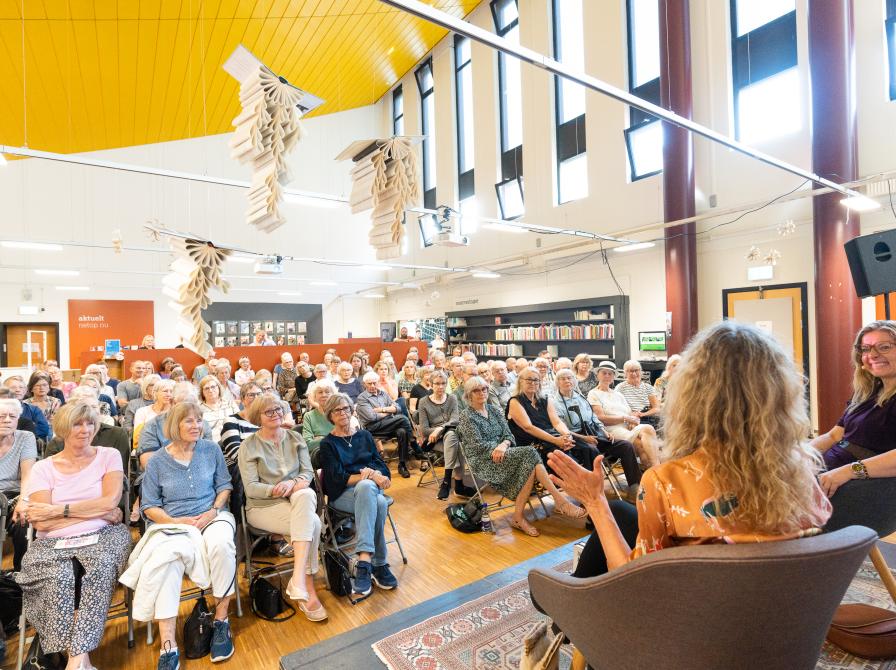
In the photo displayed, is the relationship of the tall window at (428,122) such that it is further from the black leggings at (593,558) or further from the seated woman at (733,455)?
the seated woman at (733,455)

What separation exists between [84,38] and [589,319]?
9583mm

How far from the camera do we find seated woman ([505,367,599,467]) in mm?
4156

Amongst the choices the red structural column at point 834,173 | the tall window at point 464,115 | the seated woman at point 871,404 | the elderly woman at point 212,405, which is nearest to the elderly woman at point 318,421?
the elderly woman at point 212,405

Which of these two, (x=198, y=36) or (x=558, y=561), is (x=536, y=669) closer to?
(x=558, y=561)

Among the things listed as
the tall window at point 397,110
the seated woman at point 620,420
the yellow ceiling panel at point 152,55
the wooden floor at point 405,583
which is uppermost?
the tall window at point 397,110

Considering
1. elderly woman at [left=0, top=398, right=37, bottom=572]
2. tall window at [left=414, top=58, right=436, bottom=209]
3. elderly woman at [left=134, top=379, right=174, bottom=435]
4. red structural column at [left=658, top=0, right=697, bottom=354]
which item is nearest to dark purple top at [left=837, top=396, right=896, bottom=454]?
elderly woman at [left=134, top=379, right=174, bottom=435]

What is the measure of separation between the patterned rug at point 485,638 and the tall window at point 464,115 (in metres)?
11.7

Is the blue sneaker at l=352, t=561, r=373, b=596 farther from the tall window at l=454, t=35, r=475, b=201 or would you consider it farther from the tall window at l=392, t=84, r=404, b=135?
the tall window at l=392, t=84, r=404, b=135

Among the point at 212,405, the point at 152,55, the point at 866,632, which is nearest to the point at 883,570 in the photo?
the point at 866,632

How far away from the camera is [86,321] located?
42.9ft

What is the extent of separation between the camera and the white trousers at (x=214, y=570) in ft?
7.70

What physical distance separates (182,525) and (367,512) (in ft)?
3.37

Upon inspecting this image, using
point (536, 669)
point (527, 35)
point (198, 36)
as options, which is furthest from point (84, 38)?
point (536, 669)

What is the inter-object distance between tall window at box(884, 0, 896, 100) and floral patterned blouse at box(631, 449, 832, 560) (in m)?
7.48
